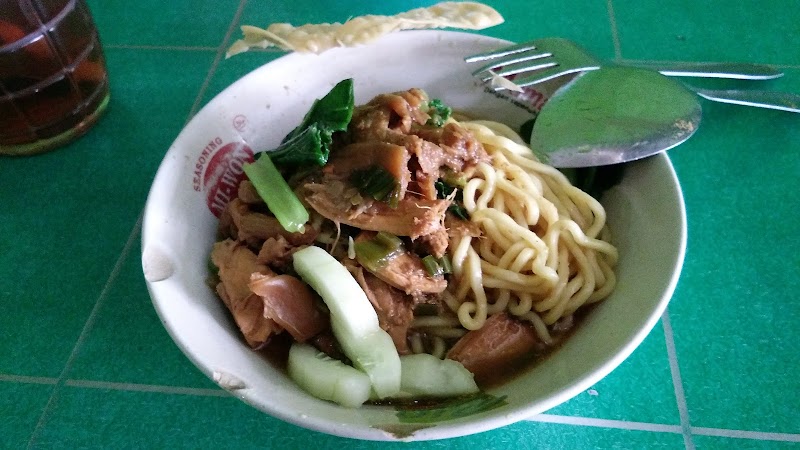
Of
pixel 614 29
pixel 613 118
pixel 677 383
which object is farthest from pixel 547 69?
pixel 677 383

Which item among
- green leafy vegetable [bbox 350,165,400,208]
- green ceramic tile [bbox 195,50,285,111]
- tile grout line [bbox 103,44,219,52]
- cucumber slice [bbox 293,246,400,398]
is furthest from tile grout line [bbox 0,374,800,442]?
tile grout line [bbox 103,44,219,52]

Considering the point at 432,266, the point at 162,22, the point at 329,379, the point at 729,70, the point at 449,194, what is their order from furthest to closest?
the point at 162,22
the point at 729,70
the point at 449,194
the point at 432,266
the point at 329,379

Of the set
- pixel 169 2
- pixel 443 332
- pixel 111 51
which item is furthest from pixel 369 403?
pixel 169 2

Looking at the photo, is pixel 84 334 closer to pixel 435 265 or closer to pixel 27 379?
pixel 27 379

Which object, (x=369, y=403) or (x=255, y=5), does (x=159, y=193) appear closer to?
(x=369, y=403)

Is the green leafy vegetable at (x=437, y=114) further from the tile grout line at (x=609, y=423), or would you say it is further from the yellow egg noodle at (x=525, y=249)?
the tile grout line at (x=609, y=423)

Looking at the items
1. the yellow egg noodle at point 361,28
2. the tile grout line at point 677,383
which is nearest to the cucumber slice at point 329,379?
the tile grout line at point 677,383
